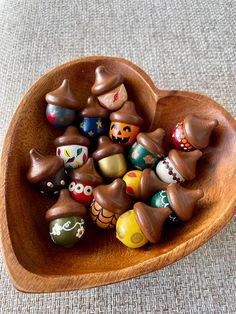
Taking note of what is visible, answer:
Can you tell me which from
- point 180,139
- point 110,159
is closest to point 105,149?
point 110,159

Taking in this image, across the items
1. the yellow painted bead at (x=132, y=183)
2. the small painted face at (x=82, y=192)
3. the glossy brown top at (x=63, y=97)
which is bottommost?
the small painted face at (x=82, y=192)

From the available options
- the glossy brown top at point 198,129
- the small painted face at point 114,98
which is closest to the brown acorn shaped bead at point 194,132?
the glossy brown top at point 198,129

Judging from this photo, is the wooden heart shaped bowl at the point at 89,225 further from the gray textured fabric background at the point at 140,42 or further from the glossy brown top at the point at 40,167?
the gray textured fabric background at the point at 140,42

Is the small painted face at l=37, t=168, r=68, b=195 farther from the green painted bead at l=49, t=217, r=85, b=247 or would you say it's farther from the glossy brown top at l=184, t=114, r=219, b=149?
the glossy brown top at l=184, t=114, r=219, b=149

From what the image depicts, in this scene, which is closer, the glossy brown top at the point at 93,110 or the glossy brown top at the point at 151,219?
the glossy brown top at the point at 151,219

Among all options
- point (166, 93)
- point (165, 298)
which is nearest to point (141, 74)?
point (166, 93)

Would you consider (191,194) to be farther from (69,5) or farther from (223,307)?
(69,5)

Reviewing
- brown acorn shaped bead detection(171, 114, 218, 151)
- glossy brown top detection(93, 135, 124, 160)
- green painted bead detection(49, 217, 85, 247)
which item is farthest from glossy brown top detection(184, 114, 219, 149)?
green painted bead detection(49, 217, 85, 247)

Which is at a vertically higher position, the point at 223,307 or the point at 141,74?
the point at 141,74
